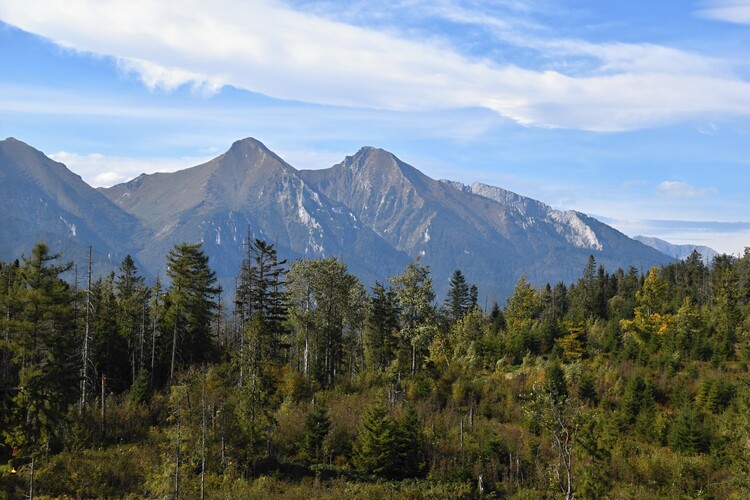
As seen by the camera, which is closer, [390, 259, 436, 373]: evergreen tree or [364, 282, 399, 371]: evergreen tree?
[390, 259, 436, 373]: evergreen tree

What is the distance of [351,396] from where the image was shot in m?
48.3

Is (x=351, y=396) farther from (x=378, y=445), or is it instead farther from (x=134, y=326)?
(x=134, y=326)

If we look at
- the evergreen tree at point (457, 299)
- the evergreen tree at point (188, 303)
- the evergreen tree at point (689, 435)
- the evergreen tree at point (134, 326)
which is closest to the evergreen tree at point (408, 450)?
the evergreen tree at point (188, 303)

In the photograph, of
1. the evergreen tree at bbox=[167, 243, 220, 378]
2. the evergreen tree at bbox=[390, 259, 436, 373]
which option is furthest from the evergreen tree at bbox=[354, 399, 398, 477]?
the evergreen tree at bbox=[167, 243, 220, 378]

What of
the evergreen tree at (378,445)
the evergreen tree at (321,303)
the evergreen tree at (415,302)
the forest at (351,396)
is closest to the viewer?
the forest at (351,396)

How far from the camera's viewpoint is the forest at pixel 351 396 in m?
30.9

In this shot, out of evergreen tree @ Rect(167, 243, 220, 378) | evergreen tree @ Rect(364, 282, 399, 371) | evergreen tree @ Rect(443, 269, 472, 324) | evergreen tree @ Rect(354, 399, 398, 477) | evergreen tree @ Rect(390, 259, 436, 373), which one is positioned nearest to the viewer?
evergreen tree @ Rect(354, 399, 398, 477)

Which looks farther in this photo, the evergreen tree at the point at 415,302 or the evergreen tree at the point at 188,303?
the evergreen tree at the point at 415,302

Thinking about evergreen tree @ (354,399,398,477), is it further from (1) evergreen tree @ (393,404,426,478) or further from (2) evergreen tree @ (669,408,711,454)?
(2) evergreen tree @ (669,408,711,454)

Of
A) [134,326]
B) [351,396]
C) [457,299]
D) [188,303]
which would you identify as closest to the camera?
[351,396]

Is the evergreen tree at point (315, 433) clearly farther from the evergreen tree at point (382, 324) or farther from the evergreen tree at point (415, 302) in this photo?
the evergreen tree at point (382, 324)

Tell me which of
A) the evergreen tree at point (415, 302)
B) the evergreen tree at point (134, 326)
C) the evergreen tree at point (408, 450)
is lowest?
the evergreen tree at point (408, 450)

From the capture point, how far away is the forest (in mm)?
30938

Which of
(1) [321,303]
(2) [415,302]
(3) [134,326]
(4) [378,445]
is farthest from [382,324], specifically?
(3) [134,326]
